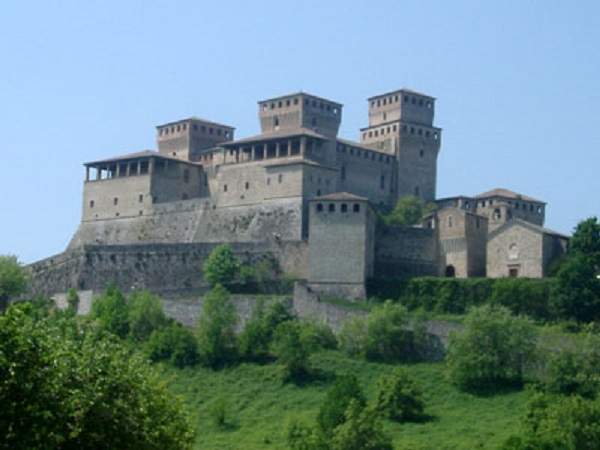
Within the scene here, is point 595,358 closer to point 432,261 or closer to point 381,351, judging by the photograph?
point 381,351

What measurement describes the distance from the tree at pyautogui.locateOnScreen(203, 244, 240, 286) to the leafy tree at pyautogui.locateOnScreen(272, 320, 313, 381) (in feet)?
29.6

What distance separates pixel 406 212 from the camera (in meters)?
77.9

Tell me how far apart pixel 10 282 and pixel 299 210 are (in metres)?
15.3

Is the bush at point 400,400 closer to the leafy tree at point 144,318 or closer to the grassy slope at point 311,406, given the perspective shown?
the grassy slope at point 311,406

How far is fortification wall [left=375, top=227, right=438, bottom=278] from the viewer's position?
68938 millimetres

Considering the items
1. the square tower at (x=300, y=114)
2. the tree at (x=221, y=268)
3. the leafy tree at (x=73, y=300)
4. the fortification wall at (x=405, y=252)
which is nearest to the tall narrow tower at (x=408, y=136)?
the square tower at (x=300, y=114)

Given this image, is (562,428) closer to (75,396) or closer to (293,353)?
(293,353)

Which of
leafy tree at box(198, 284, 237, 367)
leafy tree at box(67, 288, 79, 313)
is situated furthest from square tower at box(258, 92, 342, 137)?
leafy tree at box(198, 284, 237, 367)

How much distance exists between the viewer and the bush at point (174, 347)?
62.2m

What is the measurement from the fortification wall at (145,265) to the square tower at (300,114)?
1216cm

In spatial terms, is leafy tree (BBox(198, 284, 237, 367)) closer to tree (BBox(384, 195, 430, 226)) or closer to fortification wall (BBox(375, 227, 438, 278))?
fortification wall (BBox(375, 227, 438, 278))

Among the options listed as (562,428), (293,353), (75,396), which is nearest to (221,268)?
(293,353)

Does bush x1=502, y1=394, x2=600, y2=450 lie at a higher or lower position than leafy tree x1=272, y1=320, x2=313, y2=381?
lower

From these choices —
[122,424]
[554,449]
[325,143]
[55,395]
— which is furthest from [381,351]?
[55,395]
